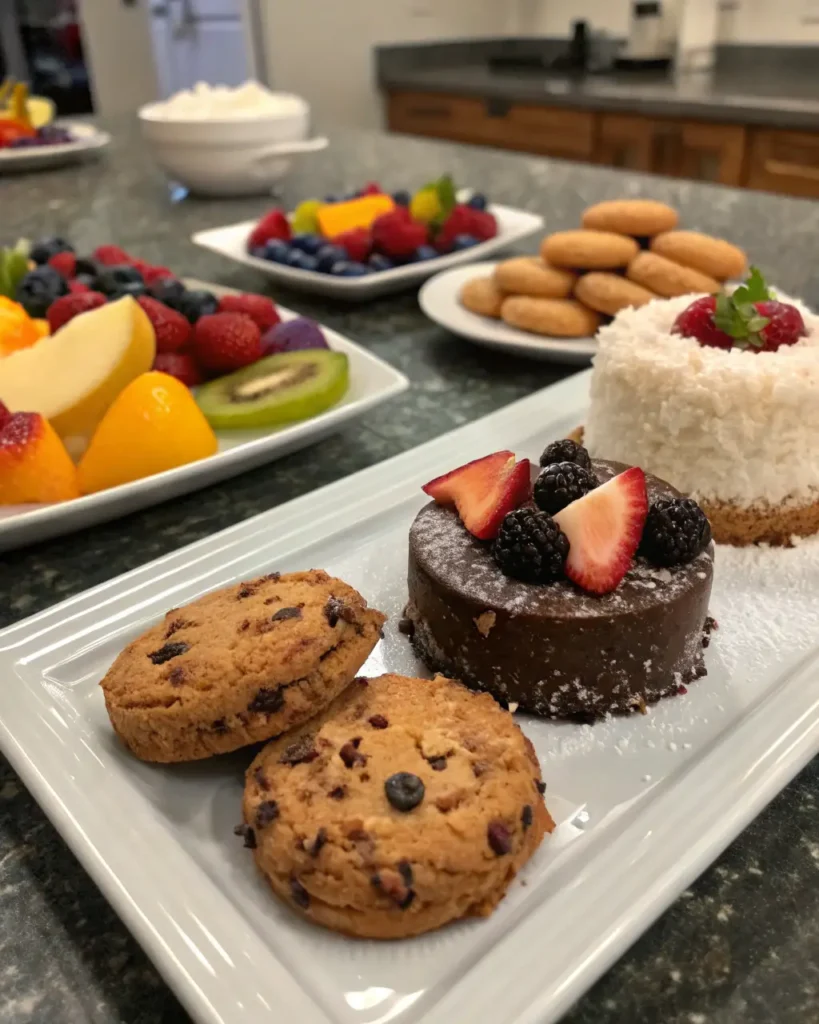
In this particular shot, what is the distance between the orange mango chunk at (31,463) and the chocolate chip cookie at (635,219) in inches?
46.8

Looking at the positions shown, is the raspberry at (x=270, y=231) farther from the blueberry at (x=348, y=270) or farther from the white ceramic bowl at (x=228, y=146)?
the white ceramic bowl at (x=228, y=146)

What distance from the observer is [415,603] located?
3.57ft

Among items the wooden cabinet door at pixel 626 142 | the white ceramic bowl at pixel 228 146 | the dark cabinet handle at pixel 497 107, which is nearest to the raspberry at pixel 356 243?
the white ceramic bowl at pixel 228 146

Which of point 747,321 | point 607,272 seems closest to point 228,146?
point 607,272

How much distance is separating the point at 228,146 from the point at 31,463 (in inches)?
75.8

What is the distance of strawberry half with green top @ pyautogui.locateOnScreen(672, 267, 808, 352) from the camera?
51.6 inches

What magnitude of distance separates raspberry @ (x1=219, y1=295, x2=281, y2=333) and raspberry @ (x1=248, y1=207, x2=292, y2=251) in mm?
523

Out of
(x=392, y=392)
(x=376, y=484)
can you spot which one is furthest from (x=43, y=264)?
(x=376, y=484)

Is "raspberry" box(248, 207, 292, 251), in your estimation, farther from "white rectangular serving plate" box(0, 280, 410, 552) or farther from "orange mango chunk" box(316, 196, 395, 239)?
"white rectangular serving plate" box(0, 280, 410, 552)

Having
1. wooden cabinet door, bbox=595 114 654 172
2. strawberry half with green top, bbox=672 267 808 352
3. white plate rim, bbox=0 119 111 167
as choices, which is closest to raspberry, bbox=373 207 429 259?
strawberry half with green top, bbox=672 267 808 352

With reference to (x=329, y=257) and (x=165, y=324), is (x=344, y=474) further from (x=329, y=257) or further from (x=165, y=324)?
(x=329, y=257)

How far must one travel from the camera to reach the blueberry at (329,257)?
2.05 meters

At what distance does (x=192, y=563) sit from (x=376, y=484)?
33cm

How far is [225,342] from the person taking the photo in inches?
63.6
